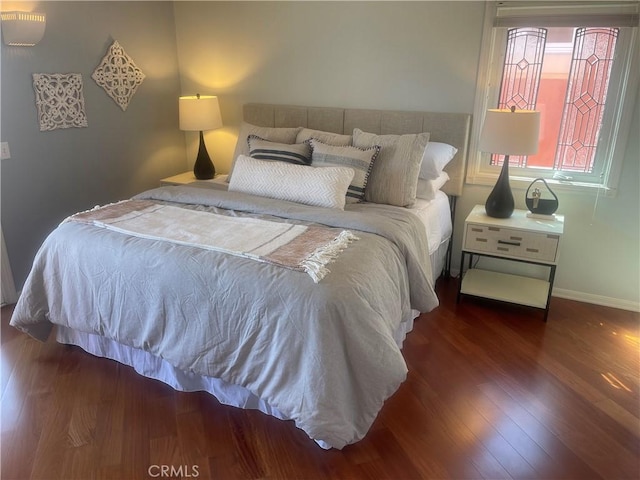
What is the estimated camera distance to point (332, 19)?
3.34 meters

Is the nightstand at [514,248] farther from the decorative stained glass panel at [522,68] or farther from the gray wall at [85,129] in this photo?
the gray wall at [85,129]

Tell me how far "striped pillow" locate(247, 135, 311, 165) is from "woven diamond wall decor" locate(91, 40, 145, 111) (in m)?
1.21

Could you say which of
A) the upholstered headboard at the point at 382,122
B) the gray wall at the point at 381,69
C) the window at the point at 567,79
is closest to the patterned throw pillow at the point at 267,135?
the upholstered headboard at the point at 382,122

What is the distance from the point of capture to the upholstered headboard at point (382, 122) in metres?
3.13

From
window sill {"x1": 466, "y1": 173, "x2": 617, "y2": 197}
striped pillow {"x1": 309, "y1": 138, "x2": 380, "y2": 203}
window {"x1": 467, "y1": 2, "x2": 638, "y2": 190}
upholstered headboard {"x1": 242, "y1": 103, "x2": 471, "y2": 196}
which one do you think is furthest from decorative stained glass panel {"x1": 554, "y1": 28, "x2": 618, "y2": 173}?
striped pillow {"x1": 309, "y1": 138, "x2": 380, "y2": 203}

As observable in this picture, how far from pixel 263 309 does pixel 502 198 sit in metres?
1.85

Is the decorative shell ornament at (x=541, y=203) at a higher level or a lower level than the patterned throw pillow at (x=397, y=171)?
lower

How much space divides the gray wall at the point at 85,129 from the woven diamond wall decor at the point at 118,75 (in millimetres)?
40

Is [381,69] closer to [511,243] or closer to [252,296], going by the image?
[511,243]

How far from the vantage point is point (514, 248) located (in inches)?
112

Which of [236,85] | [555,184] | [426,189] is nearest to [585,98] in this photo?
[555,184]

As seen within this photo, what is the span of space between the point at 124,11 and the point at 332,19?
154cm

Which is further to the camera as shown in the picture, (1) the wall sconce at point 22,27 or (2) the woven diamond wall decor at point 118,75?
(2) the woven diamond wall decor at point 118,75

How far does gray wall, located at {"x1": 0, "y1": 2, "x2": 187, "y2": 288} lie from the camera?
286 centimetres
